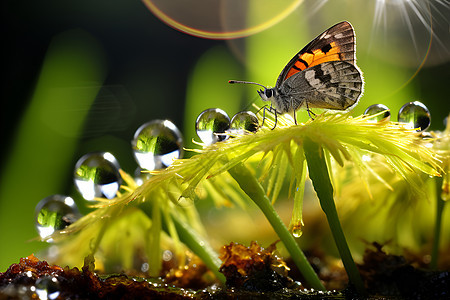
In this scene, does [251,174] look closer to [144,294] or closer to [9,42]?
[144,294]

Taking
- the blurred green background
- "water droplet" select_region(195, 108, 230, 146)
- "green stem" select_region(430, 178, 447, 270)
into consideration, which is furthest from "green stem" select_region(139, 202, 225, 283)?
the blurred green background

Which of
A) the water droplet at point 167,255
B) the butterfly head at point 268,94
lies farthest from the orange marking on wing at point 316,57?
the water droplet at point 167,255

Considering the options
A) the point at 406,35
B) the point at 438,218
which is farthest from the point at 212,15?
the point at 438,218

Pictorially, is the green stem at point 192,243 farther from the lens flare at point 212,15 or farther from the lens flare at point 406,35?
the lens flare at point 212,15

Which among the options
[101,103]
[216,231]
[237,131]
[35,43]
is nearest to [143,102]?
[101,103]

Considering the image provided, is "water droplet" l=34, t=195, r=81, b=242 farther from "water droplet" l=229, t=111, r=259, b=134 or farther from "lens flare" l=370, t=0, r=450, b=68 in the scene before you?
"lens flare" l=370, t=0, r=450, b=68

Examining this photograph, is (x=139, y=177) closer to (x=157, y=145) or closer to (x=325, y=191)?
(x=157, y=145)
